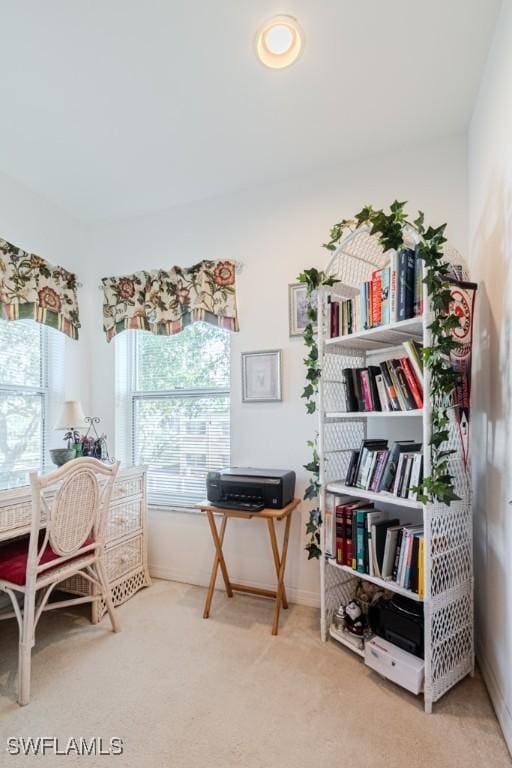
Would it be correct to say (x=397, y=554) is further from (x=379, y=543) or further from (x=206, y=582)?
(x=206, y=582)

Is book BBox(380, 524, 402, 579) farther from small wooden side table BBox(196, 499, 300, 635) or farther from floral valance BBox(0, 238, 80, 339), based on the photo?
floral valance BBox(0, 238, 80, 339)

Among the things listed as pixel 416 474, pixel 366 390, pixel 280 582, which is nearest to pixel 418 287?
pixel 366 390

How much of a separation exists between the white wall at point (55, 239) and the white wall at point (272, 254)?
526 mm

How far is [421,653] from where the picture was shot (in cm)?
165

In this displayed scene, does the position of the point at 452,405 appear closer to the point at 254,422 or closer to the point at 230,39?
the point at 254,422

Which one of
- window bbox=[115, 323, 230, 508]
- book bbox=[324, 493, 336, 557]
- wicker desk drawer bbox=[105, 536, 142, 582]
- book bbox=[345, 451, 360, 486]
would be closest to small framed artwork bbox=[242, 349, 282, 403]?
window bbox=[115, 323, 230, 508]

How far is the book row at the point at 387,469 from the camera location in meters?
1.71

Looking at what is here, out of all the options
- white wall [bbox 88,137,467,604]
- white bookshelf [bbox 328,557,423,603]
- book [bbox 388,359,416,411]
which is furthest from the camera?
white wall [bbox 88,137,467,604]

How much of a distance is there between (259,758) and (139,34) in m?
2.72

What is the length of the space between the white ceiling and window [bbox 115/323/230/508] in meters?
1.12

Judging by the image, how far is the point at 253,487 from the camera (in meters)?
2.21

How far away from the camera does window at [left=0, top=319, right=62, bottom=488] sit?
8.32ft

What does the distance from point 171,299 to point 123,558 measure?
68.9 inches

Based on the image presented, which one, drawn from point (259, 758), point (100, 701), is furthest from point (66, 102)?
point (259, 758)
